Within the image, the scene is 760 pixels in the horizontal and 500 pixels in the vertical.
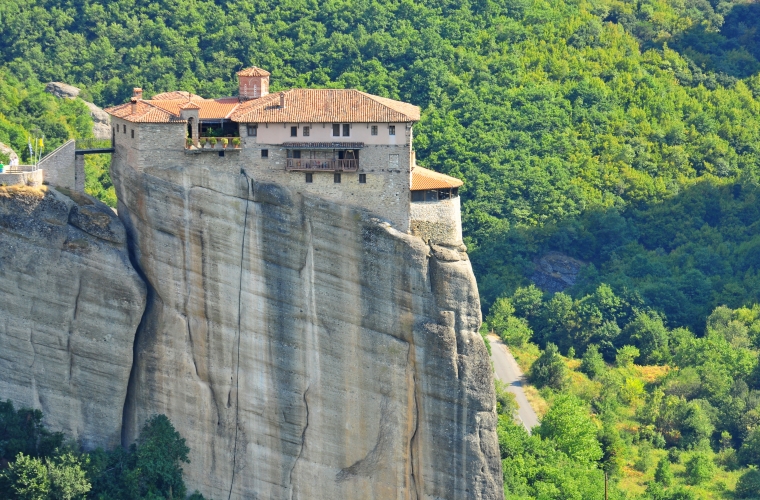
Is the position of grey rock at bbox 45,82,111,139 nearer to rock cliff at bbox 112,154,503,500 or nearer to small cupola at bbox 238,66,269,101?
small cupola at bbox 238,66,269,101

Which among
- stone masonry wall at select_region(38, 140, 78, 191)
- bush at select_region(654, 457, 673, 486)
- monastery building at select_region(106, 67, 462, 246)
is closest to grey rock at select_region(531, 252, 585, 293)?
bush at select_region(654, 457, 673, 486)

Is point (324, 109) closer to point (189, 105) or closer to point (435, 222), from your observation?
point (189, 105)

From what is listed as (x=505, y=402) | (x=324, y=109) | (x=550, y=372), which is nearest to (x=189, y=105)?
(x=324, y=109)

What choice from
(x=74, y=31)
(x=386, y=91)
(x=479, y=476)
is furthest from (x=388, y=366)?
(x=74, y=31)

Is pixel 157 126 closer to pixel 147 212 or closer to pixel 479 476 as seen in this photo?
pixel 147 212

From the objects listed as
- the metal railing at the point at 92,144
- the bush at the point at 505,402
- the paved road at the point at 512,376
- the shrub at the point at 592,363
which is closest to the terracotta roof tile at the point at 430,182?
the metal railing at the point at 92,144

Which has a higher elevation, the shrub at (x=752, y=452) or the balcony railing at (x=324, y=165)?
the balcony railing at (x=324, y=165)

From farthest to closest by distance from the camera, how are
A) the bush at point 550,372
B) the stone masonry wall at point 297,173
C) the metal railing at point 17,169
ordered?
1. the bush at point 550,372
2. the metal railing at point 17,169
3. the stone masonry wall at point 297,173

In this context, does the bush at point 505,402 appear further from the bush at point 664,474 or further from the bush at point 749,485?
the bush at point 749,485
